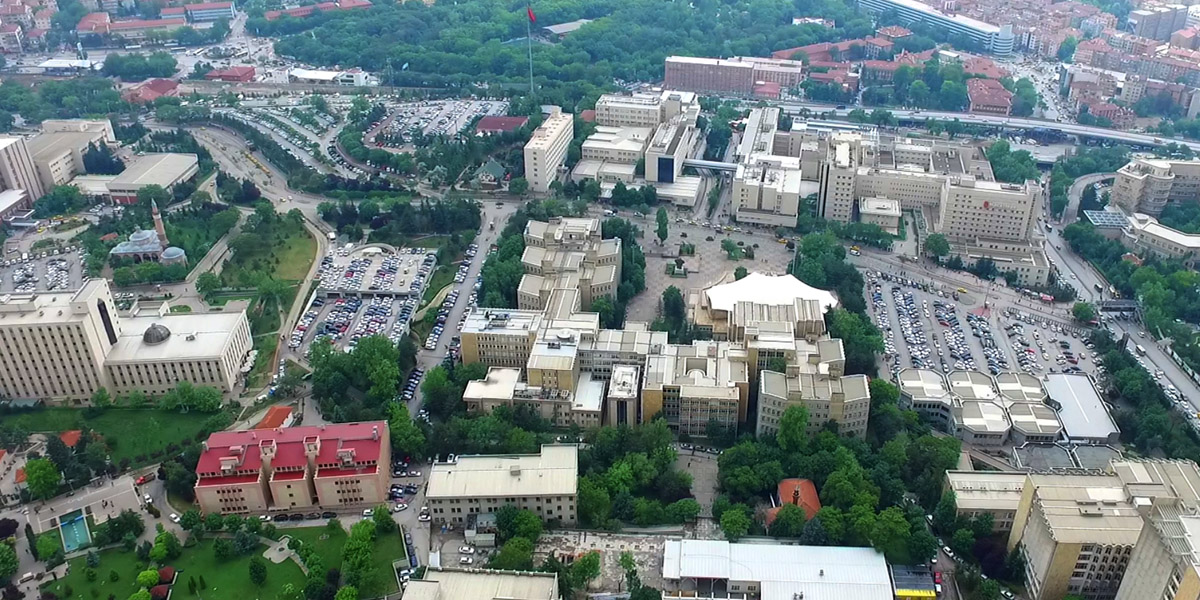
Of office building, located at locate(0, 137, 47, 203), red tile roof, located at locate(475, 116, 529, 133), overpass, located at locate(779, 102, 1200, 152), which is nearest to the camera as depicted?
office building, located at locate(0, 137, 47, 203)

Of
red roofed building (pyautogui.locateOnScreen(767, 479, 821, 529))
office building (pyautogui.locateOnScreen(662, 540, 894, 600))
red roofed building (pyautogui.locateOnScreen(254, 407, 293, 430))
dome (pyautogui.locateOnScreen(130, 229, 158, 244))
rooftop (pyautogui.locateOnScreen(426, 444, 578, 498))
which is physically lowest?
red roofed building (pyautogui.locateOnScreen(254, 407, 293, 430))

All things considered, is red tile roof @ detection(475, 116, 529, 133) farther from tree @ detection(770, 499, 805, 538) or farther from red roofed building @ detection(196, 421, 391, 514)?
tree @ detection(770, 499, 805, 538)

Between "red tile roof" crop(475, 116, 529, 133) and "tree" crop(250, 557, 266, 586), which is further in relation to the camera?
"red tile roof" crop(475, 116, 529, 133)

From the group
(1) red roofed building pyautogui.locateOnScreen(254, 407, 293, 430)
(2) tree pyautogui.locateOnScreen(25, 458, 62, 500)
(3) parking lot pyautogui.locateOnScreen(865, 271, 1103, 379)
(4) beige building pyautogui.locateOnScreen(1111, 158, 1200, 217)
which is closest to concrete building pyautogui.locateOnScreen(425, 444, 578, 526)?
(1) red roofed building pyautogui.locateOnScreen(254, 407, 293, 430)

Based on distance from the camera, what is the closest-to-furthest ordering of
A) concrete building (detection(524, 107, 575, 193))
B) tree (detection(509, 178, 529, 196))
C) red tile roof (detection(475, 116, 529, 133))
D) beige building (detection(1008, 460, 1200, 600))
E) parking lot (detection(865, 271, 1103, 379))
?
beige building (detection(1008, 460, 1200, 600))
parking lot (detection(865, 271, 1103, 379))
tree (detection(509, 178, 529, 196))
concrete building (detection(524, 107, 575, 193))
red tile roof (detection(475, 116, 529, 133))

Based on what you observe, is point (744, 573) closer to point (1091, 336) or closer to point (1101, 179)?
point (1091, 336)

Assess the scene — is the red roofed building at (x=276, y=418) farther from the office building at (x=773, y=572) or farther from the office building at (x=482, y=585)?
the office building at (x=773, y=572)
